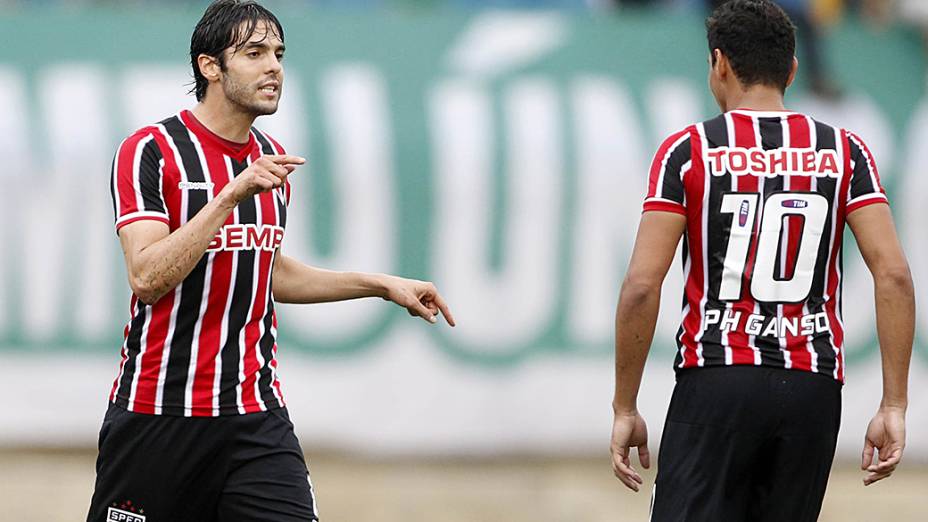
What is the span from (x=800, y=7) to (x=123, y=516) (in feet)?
18.8

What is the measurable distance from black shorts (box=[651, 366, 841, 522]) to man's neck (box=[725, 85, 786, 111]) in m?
0.76

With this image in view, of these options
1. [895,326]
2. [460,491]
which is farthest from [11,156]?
[895,326]

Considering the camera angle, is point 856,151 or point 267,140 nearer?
point 856,151

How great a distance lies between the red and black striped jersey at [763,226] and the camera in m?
4.25

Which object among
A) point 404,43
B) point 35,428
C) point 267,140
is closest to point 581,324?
Answer: point 404,43

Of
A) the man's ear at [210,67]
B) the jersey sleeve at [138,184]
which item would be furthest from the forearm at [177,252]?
the man's ear at [210,67]

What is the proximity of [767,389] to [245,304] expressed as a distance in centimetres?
152

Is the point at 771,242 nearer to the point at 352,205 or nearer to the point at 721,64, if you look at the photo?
the point at 721,64

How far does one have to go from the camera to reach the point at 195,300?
4352 millimetres

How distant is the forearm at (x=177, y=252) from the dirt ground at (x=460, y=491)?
3394 mm

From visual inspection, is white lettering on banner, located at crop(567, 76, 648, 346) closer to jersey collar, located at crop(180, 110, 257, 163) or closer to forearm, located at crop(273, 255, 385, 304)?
forearm, located at crop(273, 255, 385, 304)

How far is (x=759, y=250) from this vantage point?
4.25 metres

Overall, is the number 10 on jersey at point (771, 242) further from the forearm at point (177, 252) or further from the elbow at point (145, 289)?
the elbow at point (145, 289)

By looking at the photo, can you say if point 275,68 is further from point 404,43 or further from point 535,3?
point 535,3
